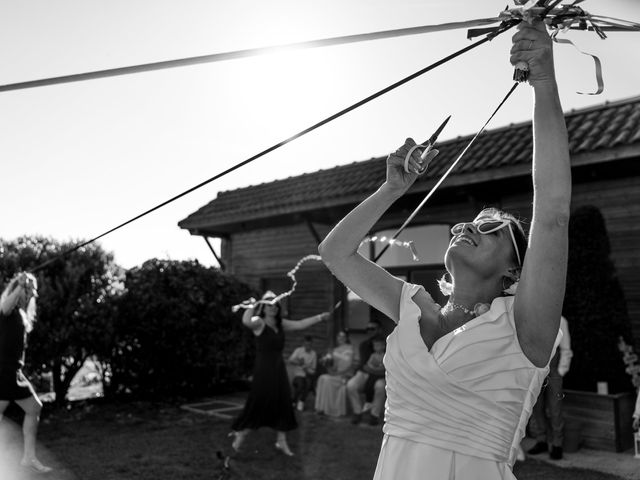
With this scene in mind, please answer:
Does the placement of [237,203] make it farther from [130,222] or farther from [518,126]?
[130,222]

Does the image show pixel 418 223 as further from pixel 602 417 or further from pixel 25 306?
pixel 25 306

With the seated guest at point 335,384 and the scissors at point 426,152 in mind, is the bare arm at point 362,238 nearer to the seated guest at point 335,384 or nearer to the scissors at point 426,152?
the scissors at point 426,152

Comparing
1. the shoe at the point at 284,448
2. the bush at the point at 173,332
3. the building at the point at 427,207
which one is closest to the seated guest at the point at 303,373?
the building at the point at 427,207

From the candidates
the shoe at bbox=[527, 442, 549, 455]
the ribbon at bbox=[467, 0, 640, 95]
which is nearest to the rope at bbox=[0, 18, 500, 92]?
the ribbon at bbox=[467, 0, 640, 95]

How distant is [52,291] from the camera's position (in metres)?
9.97

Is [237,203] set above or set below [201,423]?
above

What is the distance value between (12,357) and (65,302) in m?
4.24

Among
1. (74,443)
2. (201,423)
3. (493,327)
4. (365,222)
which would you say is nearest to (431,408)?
(493,327)

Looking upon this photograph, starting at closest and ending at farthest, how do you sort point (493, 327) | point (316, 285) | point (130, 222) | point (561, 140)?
point (561, 140) < point (493, 327) < point (130, 222) < point (316, 285)

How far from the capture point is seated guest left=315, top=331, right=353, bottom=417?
9789mm

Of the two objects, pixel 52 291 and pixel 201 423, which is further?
pixel 52 291

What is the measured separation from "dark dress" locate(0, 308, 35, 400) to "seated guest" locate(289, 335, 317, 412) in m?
5.16

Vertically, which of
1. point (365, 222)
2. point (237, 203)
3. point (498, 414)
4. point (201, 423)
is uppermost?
point (237, 203)

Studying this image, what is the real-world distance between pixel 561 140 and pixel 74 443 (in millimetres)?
8038
